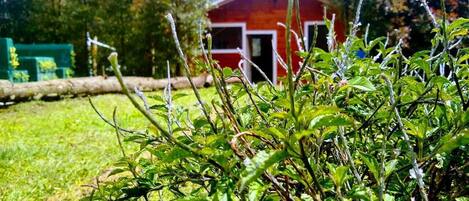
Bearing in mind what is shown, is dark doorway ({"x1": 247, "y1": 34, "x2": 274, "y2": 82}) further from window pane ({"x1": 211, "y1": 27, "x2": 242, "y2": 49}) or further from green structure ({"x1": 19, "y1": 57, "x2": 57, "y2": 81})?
green structure ({"x1": 19, "y1": 57, "x2": 57, "y2": 81})

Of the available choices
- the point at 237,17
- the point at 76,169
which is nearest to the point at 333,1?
the point at 237,17

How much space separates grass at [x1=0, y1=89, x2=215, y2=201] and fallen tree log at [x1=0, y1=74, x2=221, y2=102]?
318mm

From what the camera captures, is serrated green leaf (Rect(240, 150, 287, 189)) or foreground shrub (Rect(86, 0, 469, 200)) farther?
foreground shrub (Rect(86, 0, 469, 200))

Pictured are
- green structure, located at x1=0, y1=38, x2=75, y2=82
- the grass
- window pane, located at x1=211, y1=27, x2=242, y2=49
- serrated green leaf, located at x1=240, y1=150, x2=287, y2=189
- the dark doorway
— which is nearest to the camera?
serrated green leaf, located at x1=240, y1=150, x2=287, y2=189

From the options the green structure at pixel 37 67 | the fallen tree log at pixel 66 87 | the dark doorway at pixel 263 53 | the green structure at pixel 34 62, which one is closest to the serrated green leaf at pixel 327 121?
the fallen tree log at pixel 66 87

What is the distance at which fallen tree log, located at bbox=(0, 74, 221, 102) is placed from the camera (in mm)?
10305

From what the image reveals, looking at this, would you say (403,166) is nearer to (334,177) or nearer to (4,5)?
(334,177)

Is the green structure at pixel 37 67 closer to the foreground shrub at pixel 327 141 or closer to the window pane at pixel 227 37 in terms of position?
the window pane at pixel 227 37

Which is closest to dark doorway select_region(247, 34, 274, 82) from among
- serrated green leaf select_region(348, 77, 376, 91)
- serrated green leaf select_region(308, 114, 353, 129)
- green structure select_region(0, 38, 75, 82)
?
green structure select_region(0, 38, 75, 82)

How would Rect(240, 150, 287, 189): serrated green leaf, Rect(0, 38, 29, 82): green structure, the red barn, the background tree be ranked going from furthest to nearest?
the red barn → the background tree → Rect(0, 38, 29, 82): green structure → Rect(240, 150, 287, 189): serrated green leaf

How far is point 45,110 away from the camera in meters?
10.4

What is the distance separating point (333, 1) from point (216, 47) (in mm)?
4493

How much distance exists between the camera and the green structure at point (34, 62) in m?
13.2

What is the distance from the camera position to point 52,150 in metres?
6.00
